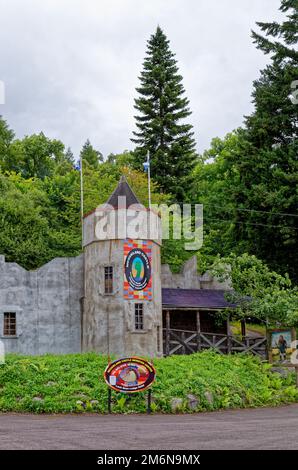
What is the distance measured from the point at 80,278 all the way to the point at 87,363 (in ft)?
26.1

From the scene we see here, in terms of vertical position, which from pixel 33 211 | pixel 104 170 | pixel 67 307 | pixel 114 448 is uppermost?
pixel 104 170

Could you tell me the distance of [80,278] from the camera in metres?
31.0

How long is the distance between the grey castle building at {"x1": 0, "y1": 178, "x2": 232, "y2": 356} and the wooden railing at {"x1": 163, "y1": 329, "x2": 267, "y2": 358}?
0.75 m

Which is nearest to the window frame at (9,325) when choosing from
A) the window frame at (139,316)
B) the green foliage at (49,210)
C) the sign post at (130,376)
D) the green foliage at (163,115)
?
the window frame at (139,316)

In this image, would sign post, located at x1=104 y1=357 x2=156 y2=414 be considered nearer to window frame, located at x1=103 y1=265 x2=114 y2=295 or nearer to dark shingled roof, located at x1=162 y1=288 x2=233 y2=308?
window frame, located at x1=103 y1=265 x2=114 y2=295

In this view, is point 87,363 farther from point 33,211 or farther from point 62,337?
point 33,211

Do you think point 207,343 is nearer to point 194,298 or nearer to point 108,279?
point 194,298

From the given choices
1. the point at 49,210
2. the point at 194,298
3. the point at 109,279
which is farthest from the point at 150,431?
the point at 49,210

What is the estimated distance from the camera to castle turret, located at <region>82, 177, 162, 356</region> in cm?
2836

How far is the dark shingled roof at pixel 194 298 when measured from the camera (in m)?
31.7

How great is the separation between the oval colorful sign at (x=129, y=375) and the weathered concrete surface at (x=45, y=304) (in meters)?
9.88

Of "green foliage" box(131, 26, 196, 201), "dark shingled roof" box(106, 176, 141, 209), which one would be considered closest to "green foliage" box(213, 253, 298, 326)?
"dark shingled roof" box(106, 176, 141, 209)
